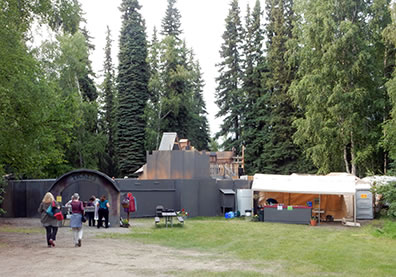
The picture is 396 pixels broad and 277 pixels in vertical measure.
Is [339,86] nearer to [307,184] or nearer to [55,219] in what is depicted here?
Answer: [307,184]

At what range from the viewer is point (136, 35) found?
4891 cm

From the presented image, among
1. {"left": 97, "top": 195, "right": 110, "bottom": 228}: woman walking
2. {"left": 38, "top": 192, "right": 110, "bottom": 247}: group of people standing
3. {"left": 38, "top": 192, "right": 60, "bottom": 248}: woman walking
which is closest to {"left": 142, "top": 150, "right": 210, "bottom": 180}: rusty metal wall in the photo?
{"left": 97, "top": 195, "right": 110, "bottom": 228}: woman walking

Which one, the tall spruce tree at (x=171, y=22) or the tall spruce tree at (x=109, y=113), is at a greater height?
the tall spruce tree at (x=171, y=22)

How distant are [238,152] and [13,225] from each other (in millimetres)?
31534

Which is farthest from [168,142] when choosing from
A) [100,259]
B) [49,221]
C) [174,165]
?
[100,259]

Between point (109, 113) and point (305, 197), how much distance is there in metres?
35.2

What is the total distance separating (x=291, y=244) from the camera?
48.5 feet

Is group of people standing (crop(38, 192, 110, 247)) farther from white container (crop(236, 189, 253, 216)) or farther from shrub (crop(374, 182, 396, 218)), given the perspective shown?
shrub (crop(374, 182, 396, 218))

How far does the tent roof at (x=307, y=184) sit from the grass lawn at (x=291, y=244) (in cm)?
177

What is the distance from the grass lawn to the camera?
10.7 m

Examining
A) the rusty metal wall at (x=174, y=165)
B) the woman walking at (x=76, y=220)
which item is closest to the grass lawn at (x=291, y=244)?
the woman walking at (x=76, y=220)

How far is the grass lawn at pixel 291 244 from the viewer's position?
1074 cm

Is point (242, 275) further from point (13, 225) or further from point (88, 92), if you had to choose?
point (88, 92)

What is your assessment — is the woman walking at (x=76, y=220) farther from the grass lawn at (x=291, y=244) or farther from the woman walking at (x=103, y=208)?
the woman walking at (x=103, y=208)
